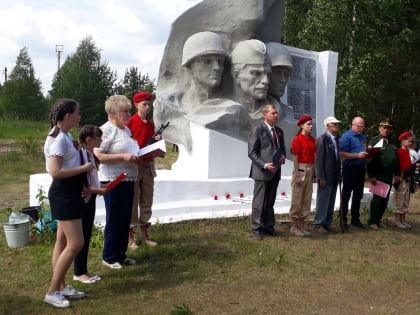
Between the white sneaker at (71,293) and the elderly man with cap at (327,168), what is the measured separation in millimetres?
3079

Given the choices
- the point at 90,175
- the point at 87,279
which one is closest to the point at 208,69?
the point at 90,175

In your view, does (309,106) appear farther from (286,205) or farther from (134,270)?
(134,270)

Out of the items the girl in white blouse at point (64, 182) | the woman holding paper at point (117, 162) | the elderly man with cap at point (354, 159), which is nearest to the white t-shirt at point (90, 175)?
the girl in white blouse at point (64, 182)

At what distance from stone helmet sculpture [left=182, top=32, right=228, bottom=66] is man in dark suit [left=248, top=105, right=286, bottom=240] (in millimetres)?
1946

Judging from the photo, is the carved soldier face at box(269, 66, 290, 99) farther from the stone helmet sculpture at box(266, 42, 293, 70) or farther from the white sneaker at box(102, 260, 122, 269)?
the white sneaker at box(102, 260, 122, 269)

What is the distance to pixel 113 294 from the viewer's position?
12.1 feet

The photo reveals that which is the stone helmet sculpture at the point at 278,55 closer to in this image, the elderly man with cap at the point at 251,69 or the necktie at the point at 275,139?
the elderly man with cap at the point at 251,69

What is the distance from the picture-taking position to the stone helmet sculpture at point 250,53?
6.91 metres

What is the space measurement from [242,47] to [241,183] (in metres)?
2.06

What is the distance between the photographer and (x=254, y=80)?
6988 millimetres

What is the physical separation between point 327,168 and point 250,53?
232 cm

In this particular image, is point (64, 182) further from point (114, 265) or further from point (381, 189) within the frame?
point (381, 189)

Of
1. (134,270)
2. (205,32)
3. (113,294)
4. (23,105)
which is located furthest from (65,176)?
(23,105)

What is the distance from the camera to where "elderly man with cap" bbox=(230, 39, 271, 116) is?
692 centimetres
